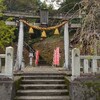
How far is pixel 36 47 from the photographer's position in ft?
72.9

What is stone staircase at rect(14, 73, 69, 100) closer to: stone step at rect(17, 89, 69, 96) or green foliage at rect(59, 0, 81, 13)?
stone step at rect(17, 89, 69, 96)

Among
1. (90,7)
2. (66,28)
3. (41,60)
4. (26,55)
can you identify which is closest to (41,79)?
(90,7)

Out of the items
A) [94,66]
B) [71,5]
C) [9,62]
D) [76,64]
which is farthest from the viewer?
[71,5]

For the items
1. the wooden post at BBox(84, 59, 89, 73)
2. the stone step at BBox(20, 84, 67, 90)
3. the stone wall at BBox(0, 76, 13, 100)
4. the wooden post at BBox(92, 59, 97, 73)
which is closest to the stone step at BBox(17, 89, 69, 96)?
the stone step at BBox(20, 84, 67, 90)

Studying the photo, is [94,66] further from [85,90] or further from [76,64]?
[85,90]

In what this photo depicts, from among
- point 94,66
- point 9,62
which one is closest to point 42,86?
point 9,62

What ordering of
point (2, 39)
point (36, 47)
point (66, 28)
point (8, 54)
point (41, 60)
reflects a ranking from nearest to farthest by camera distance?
point (8, 54)
point (66, 28)
point (2, 39)
point (41, 60)
point (36, 47)

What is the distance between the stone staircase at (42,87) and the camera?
839cm

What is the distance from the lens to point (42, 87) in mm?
9023

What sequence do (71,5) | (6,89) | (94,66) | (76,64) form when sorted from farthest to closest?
1. (71,5)
2. (94,66)
3. (76,64)
4. (6,89)

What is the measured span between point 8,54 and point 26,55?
1410 cm

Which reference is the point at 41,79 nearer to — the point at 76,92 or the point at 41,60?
the point at 76,92

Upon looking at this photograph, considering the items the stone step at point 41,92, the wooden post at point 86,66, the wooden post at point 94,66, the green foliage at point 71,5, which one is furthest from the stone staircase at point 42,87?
the green foliage at point 71,5

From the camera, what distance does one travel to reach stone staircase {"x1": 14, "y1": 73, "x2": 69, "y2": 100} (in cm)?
839
